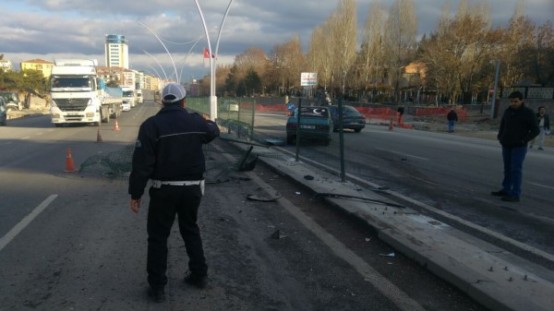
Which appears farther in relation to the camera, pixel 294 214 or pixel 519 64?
pixel 519 64

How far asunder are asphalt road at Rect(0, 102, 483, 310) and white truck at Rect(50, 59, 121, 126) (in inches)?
700

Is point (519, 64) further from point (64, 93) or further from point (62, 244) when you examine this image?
point (62, 244)

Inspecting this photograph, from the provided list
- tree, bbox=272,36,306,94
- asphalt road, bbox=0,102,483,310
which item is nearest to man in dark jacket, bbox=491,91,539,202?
asphalt road, bbox=0,102,483,310

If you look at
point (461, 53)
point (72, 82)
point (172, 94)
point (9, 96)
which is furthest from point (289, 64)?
point (172, 94)

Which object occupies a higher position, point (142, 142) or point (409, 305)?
point (142, 142)

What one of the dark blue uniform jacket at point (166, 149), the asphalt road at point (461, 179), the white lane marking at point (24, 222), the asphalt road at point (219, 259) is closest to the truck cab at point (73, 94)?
the asphalt road at point (461, 179)

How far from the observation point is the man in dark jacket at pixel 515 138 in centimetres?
827

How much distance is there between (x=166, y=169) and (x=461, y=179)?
868 centimetres

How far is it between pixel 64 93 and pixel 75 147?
34.0 ft

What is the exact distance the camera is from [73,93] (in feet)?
83.3

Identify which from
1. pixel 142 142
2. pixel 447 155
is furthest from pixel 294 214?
pixel 447 155

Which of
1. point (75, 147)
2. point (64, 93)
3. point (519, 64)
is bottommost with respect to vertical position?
point (75, 147)

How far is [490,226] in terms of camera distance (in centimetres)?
678

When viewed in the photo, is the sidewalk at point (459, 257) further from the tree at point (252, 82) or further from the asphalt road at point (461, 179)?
the tree at point (252, 82)
